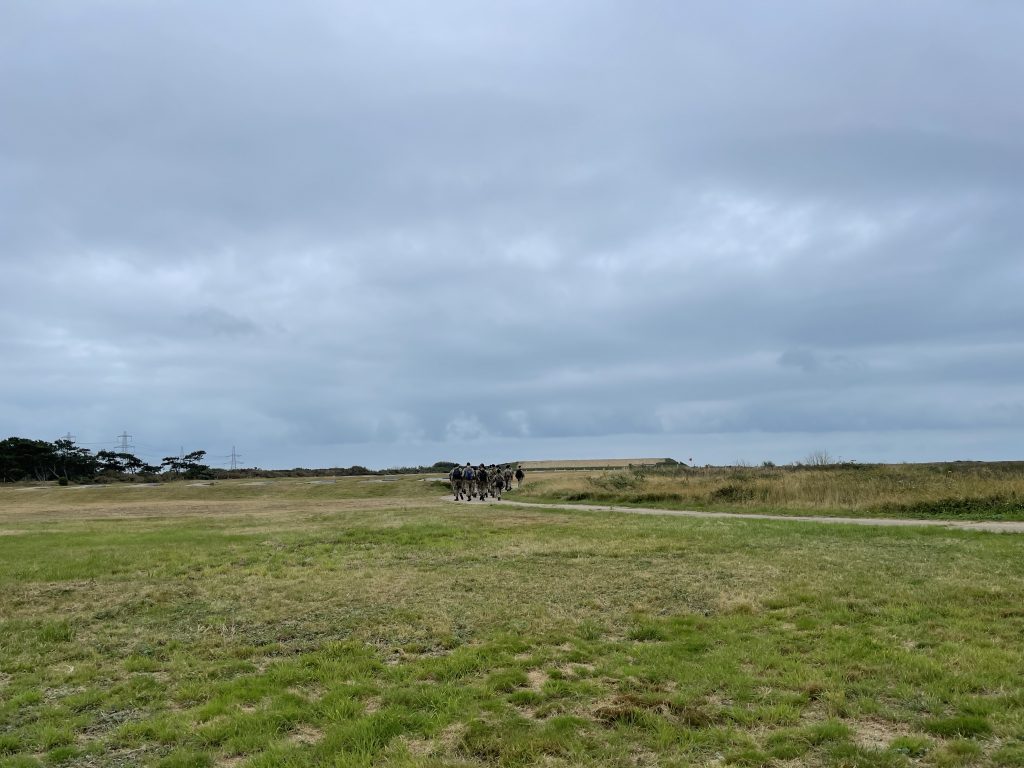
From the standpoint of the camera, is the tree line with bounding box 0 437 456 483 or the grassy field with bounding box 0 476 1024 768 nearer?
the grassy field with bounding box 0 476 1024 768

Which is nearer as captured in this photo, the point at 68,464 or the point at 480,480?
the point at 480,480

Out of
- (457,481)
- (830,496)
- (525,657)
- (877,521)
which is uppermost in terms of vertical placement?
(457,481)

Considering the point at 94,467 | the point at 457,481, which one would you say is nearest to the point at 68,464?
the point at 94,467

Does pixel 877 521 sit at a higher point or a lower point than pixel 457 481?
lower

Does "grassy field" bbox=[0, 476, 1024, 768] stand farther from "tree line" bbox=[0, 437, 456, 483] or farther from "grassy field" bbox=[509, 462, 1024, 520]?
"tree line" bbox=[0, 437, 456, 483]

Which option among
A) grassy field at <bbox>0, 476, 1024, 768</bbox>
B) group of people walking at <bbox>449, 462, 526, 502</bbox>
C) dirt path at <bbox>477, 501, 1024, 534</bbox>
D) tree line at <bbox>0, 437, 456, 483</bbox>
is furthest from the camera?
tree line at <bbox>0, 437, 456, 483</bbox>

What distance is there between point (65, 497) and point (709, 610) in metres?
59.8

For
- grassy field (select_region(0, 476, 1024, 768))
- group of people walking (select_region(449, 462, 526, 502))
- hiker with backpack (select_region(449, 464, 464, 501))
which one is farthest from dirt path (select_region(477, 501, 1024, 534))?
hiker with backpack (select_region(449, 464, 464, 501))

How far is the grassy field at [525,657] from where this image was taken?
5.82 m

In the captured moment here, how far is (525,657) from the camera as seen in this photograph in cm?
831

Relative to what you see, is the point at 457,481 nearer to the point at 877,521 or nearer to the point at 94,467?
the point at 877,521

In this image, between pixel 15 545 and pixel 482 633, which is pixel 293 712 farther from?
pixel 15 545

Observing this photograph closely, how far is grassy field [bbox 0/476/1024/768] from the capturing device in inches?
229

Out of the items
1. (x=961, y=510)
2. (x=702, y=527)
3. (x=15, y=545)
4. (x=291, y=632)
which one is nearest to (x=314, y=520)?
(x=15, y=545)
